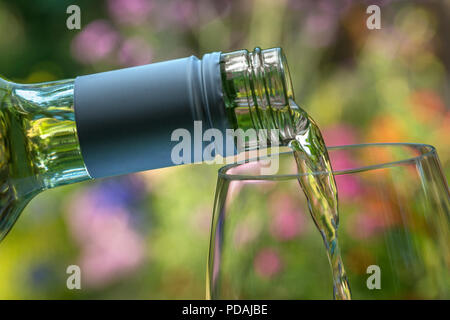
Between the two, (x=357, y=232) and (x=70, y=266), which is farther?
(x=70, y=266)

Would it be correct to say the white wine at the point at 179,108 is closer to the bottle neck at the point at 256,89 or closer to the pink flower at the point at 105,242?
the bottle neck at the point at 256,89

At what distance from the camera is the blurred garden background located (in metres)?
0.93

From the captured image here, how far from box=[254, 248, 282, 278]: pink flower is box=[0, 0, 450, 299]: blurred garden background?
0.55 metres

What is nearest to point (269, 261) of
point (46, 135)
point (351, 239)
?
point (351, 239)

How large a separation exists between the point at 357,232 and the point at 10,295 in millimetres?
751

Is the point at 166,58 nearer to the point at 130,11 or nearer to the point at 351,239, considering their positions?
the point at 130,11

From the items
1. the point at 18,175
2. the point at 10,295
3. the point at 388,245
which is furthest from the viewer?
the point at 10,295

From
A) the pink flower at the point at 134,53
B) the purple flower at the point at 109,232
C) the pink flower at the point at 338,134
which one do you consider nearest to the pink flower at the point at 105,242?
the purple flower at the point at 109,232

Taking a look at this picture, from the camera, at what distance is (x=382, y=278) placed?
0.35 meters

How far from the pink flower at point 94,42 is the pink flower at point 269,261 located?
0.67m

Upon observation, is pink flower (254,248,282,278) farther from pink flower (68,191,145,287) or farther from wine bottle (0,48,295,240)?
pink flower (68,191,145,287)

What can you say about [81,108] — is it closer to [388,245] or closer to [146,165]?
[146,165]

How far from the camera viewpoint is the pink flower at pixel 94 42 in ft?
3.13
